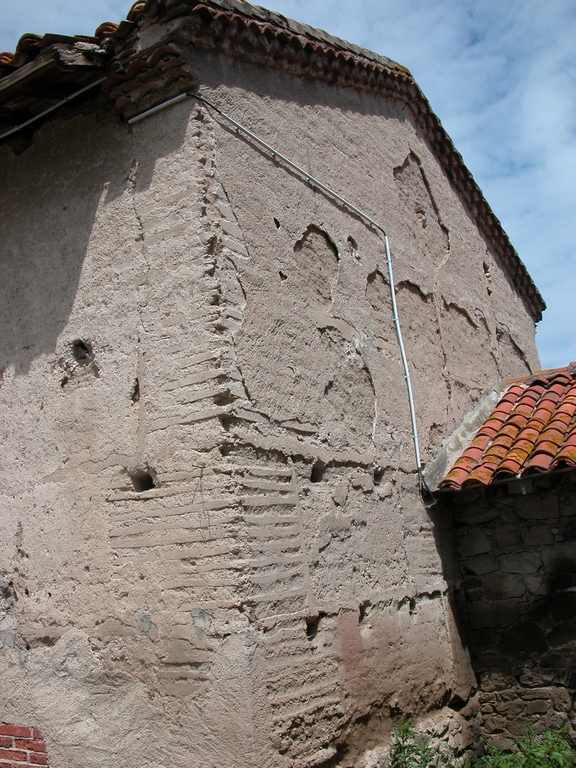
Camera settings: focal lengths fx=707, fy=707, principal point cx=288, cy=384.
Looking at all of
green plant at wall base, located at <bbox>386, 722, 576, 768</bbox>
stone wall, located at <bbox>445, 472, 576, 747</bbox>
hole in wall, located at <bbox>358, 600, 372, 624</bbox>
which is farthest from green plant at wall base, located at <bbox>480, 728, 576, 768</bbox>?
hole in wall, located at <bbox>358, 600, 372, 624</bbox>

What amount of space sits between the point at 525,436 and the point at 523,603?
1.18 meters

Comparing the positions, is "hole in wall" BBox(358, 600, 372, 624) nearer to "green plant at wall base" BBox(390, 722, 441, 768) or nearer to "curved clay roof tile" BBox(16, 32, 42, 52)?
"green plant at wall base" BBox(390, 722, 441, 768)

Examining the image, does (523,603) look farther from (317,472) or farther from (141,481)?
(141,481)

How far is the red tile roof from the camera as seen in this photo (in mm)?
4688

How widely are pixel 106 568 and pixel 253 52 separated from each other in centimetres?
321

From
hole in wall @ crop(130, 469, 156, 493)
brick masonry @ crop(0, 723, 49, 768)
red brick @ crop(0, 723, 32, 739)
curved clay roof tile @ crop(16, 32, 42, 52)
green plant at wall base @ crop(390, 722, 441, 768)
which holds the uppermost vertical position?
curved clay roof tile @ crop(16, 32, 42, 52)

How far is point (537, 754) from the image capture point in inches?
171

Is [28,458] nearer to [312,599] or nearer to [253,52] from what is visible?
[312,599]

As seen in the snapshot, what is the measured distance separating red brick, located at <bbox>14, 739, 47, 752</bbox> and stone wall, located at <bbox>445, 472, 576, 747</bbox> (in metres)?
3.00

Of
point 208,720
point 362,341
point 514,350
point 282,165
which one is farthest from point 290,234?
point 514,350

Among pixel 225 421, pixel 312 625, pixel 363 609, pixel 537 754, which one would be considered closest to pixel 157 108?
pixel 225 421

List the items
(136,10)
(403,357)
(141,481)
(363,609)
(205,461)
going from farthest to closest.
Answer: (403,357)
(363,609)
(136,10)
(141,481)
(205,461)

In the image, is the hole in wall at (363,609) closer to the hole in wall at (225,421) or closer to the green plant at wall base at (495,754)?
the green plant at wall base at (495,754)

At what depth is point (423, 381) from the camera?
5.62 meters
